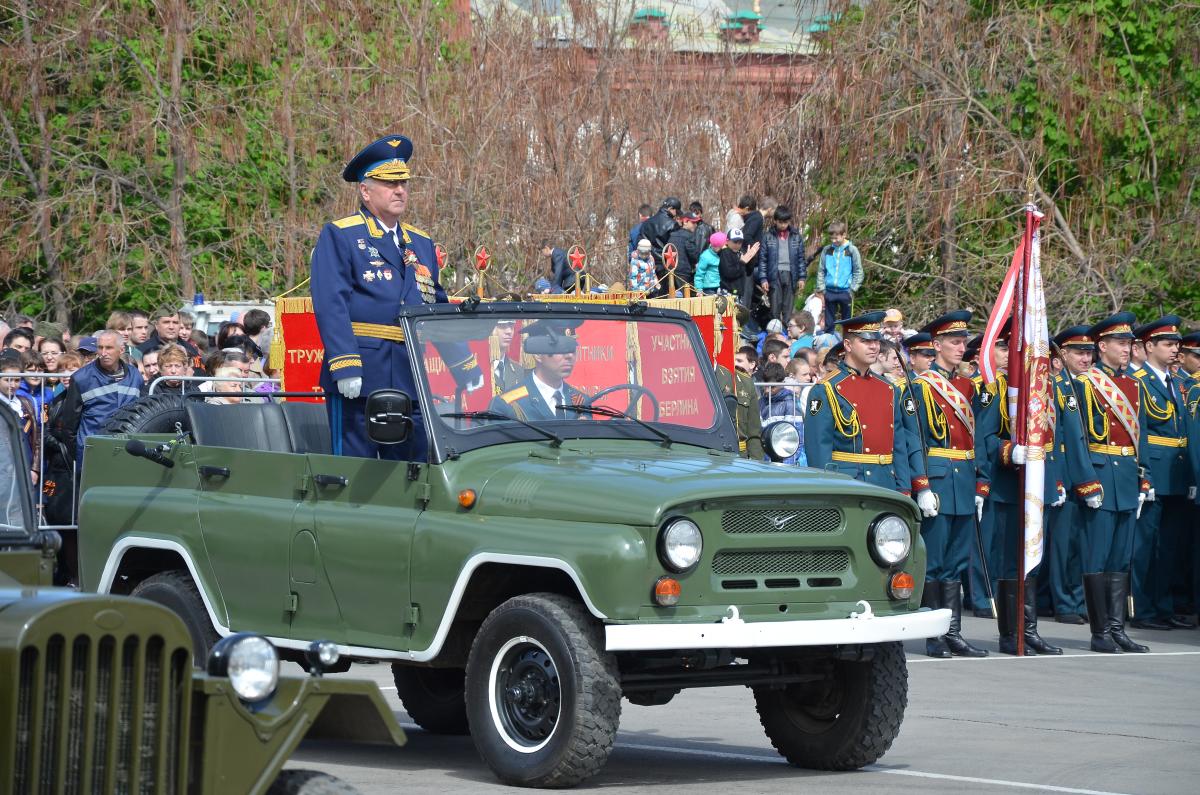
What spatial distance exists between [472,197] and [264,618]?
61.2ft

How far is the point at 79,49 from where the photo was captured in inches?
1181

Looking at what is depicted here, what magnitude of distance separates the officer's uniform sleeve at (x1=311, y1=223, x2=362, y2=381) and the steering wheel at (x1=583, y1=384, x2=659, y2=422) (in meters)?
1.13

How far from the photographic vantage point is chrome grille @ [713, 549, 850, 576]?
8.21m

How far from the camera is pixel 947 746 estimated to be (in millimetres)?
9633

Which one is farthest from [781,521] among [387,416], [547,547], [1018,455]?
[1018,455]

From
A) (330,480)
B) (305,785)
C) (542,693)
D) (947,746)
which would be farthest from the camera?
(947,746)

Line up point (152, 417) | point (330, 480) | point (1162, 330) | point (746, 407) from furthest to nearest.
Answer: point (1162, 330), point (746, 407), point (152, 417), point (330, 480)

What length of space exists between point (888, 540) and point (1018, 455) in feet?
18.0

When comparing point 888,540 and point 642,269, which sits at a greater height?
point 642,269

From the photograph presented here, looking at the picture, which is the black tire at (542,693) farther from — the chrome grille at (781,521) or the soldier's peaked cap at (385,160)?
the soldier's peaked cap at (385,160)

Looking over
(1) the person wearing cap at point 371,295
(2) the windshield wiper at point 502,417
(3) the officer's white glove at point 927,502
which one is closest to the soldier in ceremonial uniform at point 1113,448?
(3) the officer's white glove at point 927,502

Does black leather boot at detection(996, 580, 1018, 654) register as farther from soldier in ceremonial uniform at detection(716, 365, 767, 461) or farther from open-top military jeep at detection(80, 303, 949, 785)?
open-top military jeep at detection(80, 303, 949, 785)

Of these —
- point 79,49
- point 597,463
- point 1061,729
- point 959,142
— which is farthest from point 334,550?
point 79,49

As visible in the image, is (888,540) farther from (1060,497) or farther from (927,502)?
(1060,497)
